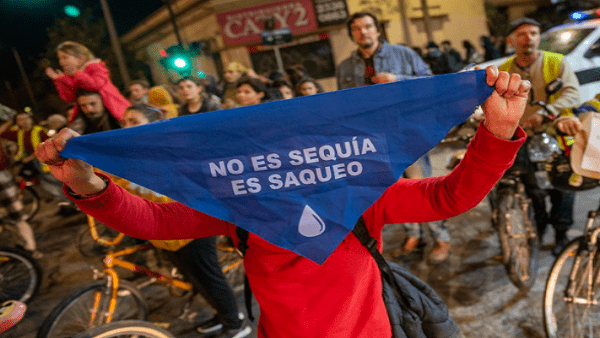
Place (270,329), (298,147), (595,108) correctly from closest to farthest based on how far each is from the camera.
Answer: (298,147) < (270,329) < (595,108)

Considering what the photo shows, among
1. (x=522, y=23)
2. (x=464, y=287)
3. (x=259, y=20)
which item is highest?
(x=259, y=20)

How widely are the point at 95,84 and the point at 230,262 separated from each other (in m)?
2.34

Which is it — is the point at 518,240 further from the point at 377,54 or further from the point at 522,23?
the point at 377,54

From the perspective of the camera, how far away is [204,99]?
4.93m

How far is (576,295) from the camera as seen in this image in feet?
8.09

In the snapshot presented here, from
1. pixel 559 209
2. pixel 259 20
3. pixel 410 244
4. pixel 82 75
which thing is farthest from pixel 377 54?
pixel 259 20

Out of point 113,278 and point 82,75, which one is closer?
point 113,278

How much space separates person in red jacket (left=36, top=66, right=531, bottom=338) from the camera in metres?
1.25

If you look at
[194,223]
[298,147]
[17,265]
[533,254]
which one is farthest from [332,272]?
[17,265]

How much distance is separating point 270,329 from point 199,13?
20.5 m

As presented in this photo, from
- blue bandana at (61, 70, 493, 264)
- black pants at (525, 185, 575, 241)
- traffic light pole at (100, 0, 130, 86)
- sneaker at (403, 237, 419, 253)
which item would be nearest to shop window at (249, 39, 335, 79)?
traffic light pole at (100, 0, 130, 86)

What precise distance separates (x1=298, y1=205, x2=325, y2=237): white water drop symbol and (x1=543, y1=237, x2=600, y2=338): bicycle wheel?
1920 millimetres

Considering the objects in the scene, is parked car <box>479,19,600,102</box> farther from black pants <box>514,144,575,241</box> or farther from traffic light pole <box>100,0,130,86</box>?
traffic light pole <box>100,0,130,86</box>

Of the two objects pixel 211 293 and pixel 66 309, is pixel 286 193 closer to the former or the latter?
pixel 211 293
